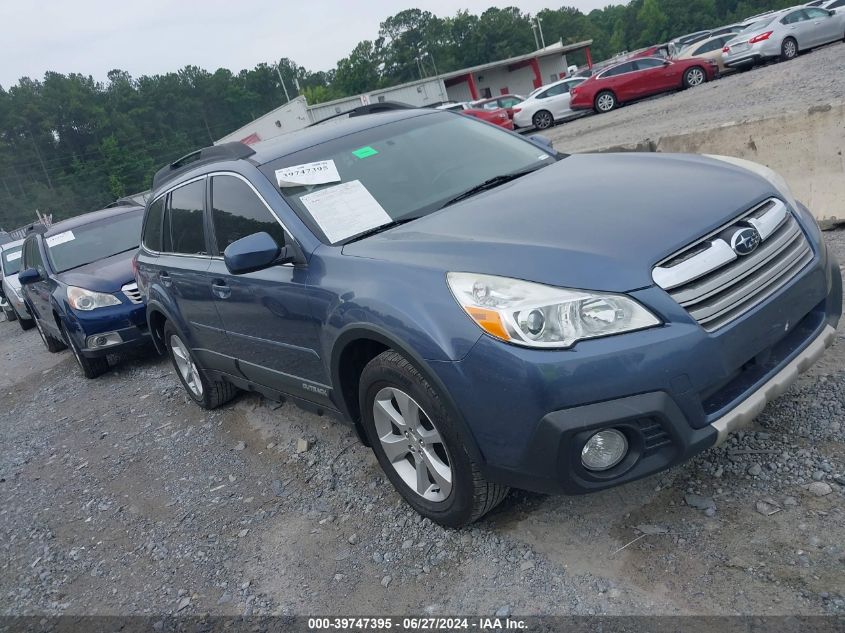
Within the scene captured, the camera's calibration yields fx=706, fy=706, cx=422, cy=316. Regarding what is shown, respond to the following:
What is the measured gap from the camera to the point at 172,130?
315 ft

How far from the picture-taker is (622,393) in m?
2.41

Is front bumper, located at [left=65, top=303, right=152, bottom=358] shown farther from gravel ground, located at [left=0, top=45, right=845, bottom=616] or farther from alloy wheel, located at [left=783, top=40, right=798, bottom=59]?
alloy wheel, located at [left=783, top=40, right=798, bottom=59]

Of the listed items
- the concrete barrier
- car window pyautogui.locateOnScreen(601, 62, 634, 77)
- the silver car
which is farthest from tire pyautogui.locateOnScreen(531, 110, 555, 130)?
the concrete barrier

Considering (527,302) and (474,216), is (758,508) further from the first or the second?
(474,216)

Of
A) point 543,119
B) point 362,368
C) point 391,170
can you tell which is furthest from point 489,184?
point 543,119

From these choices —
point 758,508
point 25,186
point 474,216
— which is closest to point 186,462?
point 474,216

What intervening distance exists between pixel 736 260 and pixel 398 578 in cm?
188

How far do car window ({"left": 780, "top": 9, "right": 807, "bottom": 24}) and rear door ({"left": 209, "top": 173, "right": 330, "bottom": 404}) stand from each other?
2240 centimetres

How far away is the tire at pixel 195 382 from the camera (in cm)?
543

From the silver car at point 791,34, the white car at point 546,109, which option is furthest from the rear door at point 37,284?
the silver car at point 791,34

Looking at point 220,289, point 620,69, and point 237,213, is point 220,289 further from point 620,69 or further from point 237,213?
point 620,69

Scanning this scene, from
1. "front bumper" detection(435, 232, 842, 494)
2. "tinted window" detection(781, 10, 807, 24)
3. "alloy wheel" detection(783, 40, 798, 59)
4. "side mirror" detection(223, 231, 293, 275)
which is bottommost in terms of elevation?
"alloy wheel" detection(783, 40, 798, 59)

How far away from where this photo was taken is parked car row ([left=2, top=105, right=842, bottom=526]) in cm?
246

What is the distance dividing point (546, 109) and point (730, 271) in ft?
74.0
